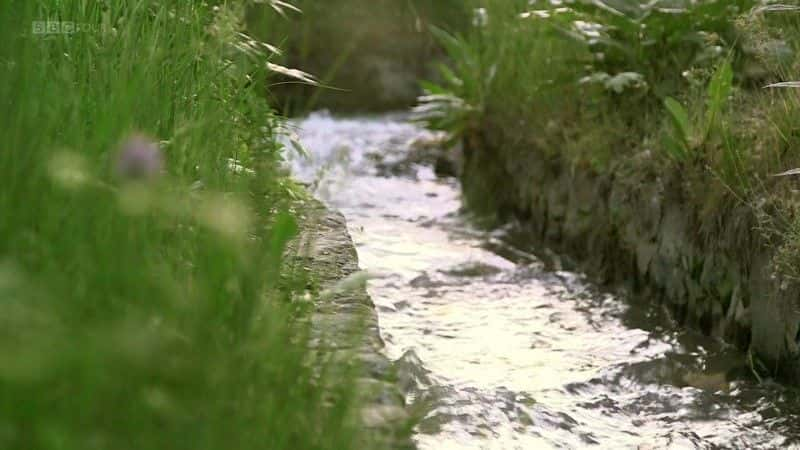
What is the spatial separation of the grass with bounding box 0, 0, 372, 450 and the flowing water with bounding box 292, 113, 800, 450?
0.75 meters

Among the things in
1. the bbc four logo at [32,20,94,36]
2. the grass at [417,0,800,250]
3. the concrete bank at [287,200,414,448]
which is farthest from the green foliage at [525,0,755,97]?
the bbc four logo at [32,20,94,36]

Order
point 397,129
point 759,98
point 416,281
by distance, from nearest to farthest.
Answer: point 759,98 < point 416,281 < point 397,129

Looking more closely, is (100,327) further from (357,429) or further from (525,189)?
(525,189)

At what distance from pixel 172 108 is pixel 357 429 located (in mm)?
1246

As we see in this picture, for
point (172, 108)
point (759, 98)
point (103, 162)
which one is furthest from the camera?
point (759, 98)

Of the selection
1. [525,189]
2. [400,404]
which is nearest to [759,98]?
[525,189]

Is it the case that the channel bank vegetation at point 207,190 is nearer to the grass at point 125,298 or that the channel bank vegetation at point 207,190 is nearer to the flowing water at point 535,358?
the grass at point 125,298

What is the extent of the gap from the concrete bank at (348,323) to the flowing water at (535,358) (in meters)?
0.16

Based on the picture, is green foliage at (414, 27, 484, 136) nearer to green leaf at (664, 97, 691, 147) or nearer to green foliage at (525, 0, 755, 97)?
green foliage at (525, 0, 755, 97)

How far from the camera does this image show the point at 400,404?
1.91 m

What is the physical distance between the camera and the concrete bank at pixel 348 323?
1.71m

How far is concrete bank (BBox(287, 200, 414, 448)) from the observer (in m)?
1.71

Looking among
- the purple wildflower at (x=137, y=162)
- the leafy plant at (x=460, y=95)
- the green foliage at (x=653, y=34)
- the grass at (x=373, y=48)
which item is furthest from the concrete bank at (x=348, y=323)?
the grass at (x=373, y=48)

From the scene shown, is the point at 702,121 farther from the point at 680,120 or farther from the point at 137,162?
the point at 137,162
